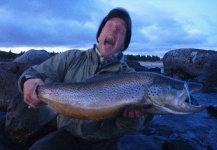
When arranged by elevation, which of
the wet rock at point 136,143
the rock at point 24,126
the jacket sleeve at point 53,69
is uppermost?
the jacket sleeve at point 53,69

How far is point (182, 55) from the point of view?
67.3 ft

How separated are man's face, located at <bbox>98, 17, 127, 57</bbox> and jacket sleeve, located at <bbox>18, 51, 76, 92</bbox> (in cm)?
54

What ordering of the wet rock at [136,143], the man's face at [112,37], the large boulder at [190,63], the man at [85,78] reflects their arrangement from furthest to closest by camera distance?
the large boulder at [190,63] < the wet rock at [136,143] < the man's face at [112,37] < the man at [85,78]

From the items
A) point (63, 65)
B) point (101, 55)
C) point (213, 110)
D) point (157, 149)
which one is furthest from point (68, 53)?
point (213, 110)

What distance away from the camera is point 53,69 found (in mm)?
4625

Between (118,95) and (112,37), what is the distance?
51.0 inches

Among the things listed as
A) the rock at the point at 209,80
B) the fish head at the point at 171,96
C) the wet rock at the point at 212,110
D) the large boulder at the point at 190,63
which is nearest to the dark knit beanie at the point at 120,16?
the fish head at the point at 171,96

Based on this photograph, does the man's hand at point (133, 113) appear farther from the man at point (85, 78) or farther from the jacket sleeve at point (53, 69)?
the jacket sleeve at point (53, 69)

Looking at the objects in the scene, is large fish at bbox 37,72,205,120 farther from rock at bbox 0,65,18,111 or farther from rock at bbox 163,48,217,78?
rock at bbox 163,48,217,78

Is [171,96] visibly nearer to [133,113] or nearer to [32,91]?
[133,113]

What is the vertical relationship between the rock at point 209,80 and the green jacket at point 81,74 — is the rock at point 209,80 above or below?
below

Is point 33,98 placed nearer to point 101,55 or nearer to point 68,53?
point 68,53

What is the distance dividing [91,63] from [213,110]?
583cm

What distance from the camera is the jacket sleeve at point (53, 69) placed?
456 cm
